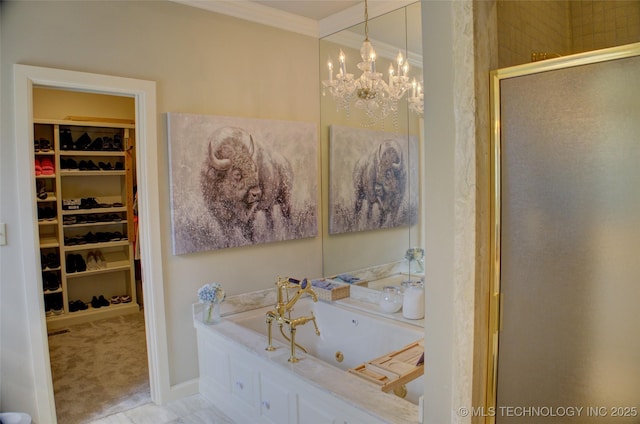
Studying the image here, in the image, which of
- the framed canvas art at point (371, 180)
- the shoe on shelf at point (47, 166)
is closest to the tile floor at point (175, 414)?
the framed canvas art at point (371, 180)

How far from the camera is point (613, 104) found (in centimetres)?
117

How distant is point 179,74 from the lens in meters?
2.96

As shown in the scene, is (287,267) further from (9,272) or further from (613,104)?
(613,104)

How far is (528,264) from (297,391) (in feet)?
4.57

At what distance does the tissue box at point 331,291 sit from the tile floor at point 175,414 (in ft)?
3.63

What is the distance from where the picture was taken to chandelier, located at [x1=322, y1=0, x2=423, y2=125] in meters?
3.04

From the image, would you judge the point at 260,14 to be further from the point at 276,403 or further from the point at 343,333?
the point at 276,403

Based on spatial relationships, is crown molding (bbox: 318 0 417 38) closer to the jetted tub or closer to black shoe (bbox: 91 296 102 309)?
the jetted tub

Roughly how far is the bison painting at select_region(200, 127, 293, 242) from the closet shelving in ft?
8.52

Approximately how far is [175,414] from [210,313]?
0.68 metres

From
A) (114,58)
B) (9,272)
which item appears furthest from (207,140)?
(9,272)

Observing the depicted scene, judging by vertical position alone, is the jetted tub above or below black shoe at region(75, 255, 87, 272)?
below

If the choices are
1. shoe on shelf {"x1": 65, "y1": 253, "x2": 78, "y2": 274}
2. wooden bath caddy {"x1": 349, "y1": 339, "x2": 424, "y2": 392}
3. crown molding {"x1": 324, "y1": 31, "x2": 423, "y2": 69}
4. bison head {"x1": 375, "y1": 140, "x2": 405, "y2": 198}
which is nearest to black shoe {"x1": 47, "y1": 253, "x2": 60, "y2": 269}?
shoe on shelf {"x1": 65, "y1": 253, "x2": 78, "y2": 274}

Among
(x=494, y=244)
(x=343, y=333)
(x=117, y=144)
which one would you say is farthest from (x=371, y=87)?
(x=117, y=144)
